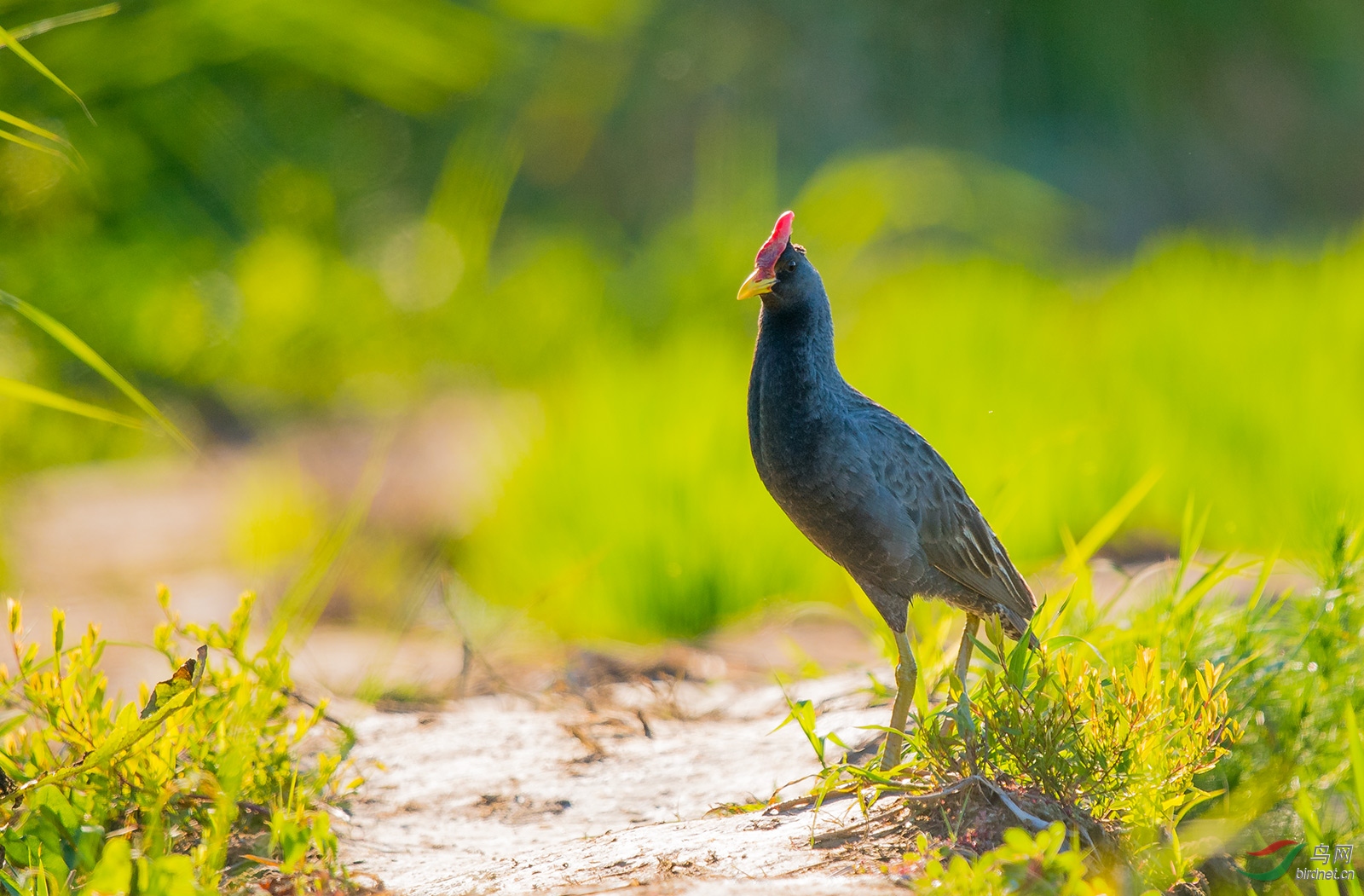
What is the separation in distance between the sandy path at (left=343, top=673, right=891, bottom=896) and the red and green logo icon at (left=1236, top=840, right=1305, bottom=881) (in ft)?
2.88

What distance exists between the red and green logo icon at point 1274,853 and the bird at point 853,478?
677mm

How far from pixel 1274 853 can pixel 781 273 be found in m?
1.68

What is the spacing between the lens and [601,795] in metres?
3.01

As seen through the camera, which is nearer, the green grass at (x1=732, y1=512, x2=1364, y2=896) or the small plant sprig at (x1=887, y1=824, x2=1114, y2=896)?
the small plant sprig at (x1=887, y1=824, x2=1114, y2=896)

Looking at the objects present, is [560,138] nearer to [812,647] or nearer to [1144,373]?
[1144,373]

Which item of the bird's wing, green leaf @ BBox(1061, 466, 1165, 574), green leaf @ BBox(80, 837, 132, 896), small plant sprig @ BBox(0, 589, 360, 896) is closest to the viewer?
green leaf @ BBox(80, 837, 132, 896)

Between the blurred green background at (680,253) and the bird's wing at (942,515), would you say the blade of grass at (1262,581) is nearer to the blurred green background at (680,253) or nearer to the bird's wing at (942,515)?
the blurred green background at (680,253)

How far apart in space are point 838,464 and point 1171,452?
3159 millimetres

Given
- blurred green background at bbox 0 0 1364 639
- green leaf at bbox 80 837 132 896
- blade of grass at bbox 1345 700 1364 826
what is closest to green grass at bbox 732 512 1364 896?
blade of grass at bbox 1345 700 1364 826

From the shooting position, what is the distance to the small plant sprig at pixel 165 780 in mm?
2213

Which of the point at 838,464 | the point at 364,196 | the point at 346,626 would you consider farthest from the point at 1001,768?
the point at 364,196

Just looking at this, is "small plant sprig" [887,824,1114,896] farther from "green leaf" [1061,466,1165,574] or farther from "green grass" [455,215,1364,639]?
"green grass" [455,215,1364,639]

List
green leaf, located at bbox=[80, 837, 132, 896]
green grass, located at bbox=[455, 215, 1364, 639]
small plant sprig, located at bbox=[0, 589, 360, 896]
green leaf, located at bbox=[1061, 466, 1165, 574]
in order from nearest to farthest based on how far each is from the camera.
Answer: green leaf, located at bbox=[80, 837, 132, 896] < small plant sprig, located at bbox=[0, 589, 360, 896] < green leaf, located at bbox=[1061, 466, 1165, 574] < green grass, located at bbox=[455, 215, 1364, 639]

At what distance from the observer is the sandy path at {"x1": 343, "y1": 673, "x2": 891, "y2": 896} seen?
2.32 m
